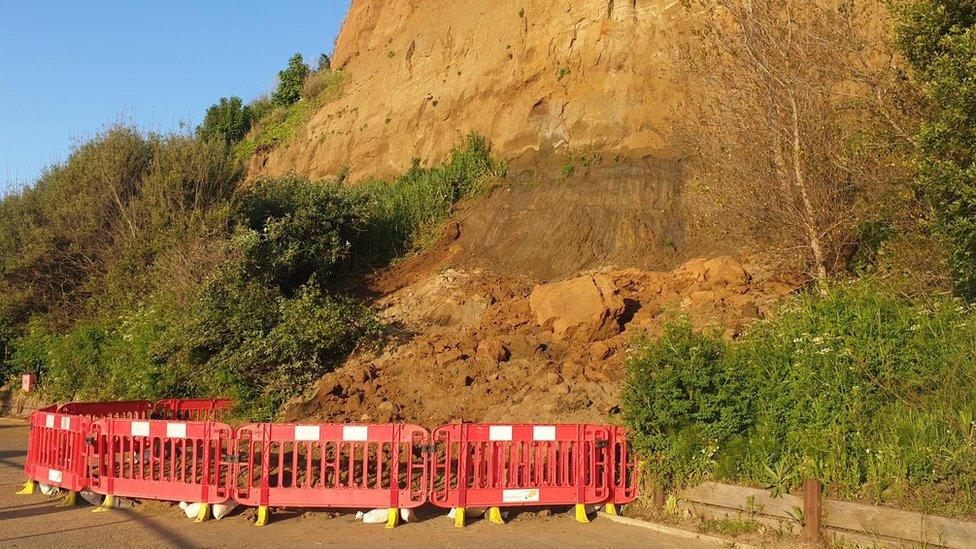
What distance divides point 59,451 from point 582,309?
780cm

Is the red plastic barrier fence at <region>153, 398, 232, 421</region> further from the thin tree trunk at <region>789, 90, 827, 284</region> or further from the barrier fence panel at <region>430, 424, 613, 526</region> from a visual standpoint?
the thin tree trunk at <region>789, 90, 827, 284</region>

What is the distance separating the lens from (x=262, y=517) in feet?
29.5

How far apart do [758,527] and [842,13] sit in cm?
767

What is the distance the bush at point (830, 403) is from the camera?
7.62 m

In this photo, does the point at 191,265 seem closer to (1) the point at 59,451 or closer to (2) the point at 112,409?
(2) the point at 112,409

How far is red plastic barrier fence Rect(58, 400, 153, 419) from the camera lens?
12752mm

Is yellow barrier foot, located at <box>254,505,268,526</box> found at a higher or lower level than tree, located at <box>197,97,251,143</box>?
lower

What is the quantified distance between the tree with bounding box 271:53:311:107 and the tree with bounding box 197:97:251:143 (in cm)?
156

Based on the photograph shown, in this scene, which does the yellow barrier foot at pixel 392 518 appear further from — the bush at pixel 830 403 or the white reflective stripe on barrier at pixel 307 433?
the bush at pixel 830 403

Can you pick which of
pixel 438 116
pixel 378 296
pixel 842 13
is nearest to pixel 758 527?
pixel 842 13

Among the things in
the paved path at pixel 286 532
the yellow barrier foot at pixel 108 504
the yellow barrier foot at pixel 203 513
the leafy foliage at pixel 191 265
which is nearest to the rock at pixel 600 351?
the paved path at pixel 286 532

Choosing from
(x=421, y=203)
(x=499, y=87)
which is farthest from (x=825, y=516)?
(x=499, y=87)

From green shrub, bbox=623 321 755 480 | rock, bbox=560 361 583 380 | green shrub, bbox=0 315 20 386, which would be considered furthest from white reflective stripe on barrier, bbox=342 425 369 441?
green shrub, bbox=0 315 20 386

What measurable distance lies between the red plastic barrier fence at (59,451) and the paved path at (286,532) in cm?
43
